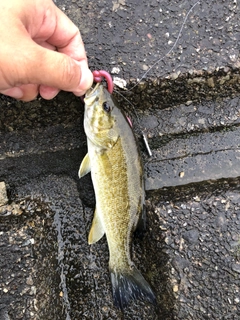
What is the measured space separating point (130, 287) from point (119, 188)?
2.19 ft

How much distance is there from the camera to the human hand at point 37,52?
6.21 ft

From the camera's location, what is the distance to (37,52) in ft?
6.21

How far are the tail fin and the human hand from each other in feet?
4.10

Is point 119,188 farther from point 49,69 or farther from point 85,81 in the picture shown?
point 49,69

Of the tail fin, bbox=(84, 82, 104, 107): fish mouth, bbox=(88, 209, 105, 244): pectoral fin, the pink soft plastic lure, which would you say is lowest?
the tail fin

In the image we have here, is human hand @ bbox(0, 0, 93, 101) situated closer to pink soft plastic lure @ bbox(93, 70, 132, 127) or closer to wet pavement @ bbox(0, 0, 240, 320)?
pink soft plastic lure @ bbox(93, 70, 132, 127)

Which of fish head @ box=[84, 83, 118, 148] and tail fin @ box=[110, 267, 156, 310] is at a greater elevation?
fish head @ box=[84, 83, 118, 148]

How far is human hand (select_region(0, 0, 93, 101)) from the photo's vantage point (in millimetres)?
1893

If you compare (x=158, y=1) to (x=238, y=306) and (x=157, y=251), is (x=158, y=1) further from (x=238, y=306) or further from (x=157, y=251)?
(x=238, y=306)

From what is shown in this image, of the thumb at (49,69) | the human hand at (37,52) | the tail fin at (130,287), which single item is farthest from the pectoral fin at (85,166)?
the tail fin at (130,287)

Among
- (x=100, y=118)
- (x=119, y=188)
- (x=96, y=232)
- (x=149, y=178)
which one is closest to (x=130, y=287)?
(x=96, y=232)

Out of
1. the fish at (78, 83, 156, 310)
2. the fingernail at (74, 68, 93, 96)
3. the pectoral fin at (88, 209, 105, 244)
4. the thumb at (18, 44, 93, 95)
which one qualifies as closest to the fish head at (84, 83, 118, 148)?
the fish at (78, 83, 156, 310)

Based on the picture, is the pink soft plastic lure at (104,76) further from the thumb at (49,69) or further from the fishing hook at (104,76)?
the thumb at (49,69)

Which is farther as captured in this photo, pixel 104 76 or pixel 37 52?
pixel 104 76
